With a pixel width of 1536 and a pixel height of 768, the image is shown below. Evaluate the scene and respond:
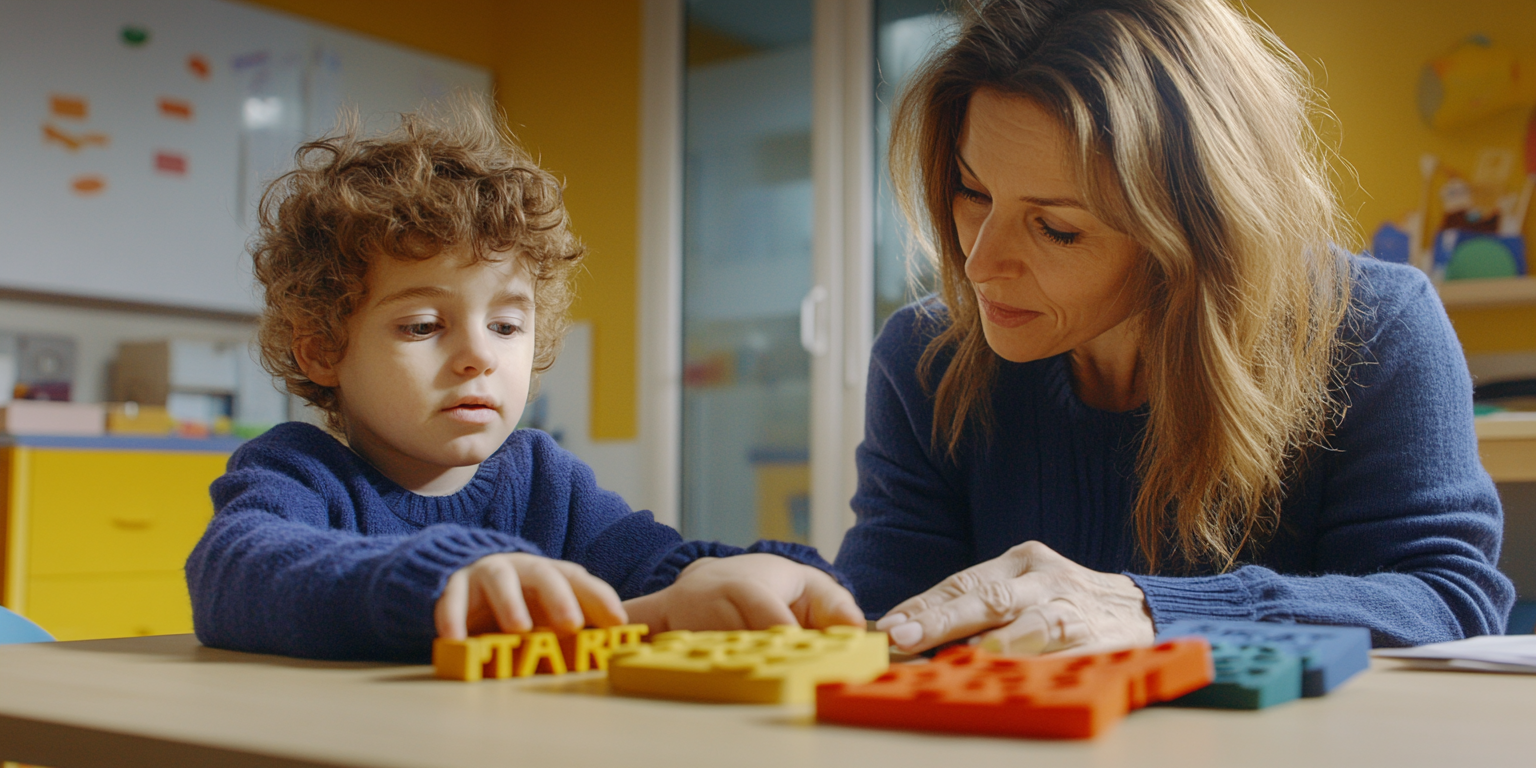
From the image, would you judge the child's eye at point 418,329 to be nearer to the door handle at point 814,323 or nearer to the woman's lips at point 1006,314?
Answer: the woman's lips at point 1006,314

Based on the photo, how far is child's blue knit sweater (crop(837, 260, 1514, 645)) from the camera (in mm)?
777

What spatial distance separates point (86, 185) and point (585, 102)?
1572mm

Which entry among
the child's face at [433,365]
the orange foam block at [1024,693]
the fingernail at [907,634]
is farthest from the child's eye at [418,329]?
the orange foam block at [1024,693]

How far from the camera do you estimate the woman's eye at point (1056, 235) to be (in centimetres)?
97

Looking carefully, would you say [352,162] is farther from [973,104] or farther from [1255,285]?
[1255,285]

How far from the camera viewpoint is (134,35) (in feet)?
11.1

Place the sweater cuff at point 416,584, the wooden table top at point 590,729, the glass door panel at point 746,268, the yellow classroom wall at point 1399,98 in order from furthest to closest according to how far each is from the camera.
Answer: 1. the glass door panel at point 746,268
2. the yellow classroom wall at point 1399,98
3. the sweater cuff at point 416,584
4. the wooden table top at point 590,729

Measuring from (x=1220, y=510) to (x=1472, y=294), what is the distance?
1.84 meters

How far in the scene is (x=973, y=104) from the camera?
3.40ft

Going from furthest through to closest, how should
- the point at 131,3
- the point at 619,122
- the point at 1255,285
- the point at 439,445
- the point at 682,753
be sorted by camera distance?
1. the point at 619,122
2. the point at 131,3
3. the point at 1255,285
4. the point at 439,445
5. the point at 682,753

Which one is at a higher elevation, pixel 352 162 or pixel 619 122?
pixel 619 122

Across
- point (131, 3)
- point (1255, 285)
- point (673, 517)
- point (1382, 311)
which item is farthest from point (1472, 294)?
point (131, 3)

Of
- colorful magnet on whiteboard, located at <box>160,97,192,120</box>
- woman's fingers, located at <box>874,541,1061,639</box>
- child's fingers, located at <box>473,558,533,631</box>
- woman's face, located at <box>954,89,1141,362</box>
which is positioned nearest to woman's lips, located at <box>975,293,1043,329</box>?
woman's face, located at <box>954,89,1141,362</box>

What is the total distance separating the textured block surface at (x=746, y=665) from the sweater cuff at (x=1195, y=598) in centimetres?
21
